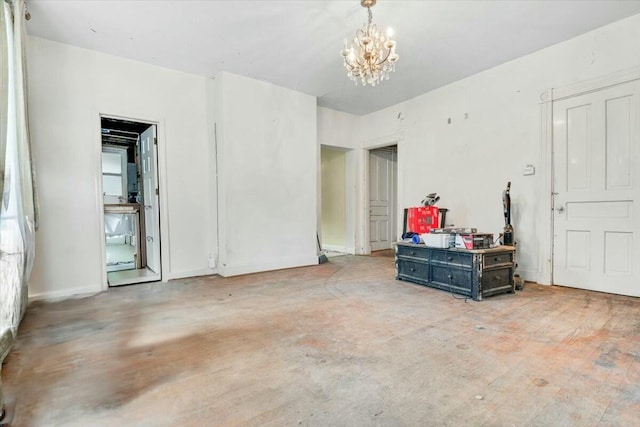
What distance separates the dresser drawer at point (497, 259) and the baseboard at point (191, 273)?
3675 millimetres

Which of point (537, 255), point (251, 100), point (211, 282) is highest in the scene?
point (251, 100)

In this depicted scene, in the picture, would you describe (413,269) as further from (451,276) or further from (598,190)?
(598,190)

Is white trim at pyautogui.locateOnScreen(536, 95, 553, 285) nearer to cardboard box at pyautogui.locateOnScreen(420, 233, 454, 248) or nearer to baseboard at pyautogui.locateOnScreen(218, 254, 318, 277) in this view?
cardboard box at pyautogui.locateOnScreen(420, 233, 454, 248)

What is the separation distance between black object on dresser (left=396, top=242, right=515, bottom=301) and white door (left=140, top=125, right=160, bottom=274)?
358 cm

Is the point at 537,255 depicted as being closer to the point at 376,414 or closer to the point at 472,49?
the point at 472,49

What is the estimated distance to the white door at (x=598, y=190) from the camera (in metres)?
3.28

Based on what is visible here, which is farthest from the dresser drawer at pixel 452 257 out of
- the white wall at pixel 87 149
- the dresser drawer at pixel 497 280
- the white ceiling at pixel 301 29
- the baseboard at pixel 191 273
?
the white wall at pixel 87 149

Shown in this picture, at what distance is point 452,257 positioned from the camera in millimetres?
3479

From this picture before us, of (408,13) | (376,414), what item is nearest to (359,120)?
(408,13)

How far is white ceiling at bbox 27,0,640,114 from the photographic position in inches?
118

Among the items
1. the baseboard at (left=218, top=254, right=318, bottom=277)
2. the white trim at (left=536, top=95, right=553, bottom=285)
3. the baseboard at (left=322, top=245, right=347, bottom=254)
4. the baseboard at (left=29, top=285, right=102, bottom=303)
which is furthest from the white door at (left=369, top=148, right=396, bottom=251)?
A: the baseboard at (left=29, top=285, right=102, bottom=303)

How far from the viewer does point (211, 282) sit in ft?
13.7

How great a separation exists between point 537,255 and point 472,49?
2.77m

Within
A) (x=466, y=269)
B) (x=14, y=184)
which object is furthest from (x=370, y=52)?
(x=14, y=184)
